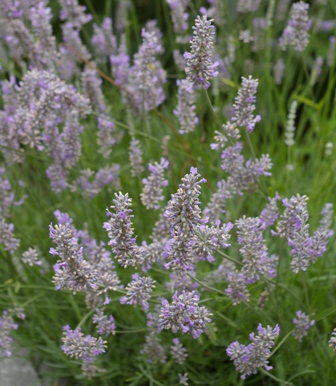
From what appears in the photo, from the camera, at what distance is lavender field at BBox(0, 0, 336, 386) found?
148cm

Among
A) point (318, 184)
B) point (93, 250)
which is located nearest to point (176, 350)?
point (93, 250)

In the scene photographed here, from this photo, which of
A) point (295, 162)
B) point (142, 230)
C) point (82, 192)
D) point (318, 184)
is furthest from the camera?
point (295, 162)

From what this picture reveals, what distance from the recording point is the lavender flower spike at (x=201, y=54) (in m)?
1.45

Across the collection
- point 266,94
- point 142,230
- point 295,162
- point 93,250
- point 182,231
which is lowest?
point 182,231

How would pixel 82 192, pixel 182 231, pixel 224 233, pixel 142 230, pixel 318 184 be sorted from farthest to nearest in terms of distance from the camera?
pixel 318 184 < pixel 142 230 < pixel 82 192 < pixel 224 233 < pixel 182 231

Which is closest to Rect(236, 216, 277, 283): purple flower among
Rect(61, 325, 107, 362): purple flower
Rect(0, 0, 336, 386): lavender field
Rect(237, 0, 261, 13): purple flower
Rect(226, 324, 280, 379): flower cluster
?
Rect(0, 0, 336, 386): lavender field

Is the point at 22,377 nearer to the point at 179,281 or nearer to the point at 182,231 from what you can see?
the point at 179,281

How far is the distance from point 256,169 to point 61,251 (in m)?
0.68

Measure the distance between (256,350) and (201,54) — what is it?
2.12ft

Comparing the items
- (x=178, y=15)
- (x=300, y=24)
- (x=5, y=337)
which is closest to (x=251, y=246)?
(x=5, y=337)

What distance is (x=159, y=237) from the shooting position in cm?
186

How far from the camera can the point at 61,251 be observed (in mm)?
1392

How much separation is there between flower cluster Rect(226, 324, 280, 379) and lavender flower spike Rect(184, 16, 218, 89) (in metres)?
0.55

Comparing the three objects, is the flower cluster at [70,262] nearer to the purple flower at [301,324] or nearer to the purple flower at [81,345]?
the purple flower at [81,345]
